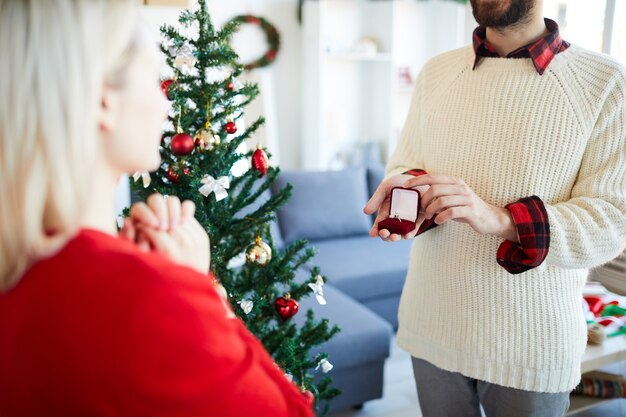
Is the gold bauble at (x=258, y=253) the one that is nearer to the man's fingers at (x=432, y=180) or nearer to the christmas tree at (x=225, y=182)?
the christmas tree at (x=225, y=182)

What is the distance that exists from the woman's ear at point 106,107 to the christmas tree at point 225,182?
65 cm

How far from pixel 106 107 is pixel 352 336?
1.92 metres

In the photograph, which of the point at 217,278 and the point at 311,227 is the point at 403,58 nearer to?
the point at 311,227

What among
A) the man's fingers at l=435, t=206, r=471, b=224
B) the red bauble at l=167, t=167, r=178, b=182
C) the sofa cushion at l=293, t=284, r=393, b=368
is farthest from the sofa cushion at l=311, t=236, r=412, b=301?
the man's fingers at l=435, t=206, r=471, b=224

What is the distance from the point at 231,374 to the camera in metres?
0.62

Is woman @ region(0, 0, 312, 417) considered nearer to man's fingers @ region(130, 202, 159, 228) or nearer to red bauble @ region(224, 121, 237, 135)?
man's fingers @ region(130, 202, 159, 228)

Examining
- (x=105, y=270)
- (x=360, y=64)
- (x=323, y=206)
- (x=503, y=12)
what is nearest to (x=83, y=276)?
(x=105, y=270)

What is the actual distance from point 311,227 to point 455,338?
2.20 metres

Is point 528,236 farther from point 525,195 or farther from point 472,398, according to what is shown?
point 472,398

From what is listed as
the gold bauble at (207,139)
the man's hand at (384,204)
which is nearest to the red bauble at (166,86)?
the gold bauble at (207,139)

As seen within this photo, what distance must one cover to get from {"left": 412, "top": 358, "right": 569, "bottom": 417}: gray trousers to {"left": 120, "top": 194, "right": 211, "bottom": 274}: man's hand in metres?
0.86

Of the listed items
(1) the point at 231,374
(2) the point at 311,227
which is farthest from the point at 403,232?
(2) the point at 311,227

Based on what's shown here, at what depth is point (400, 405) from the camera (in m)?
2.56

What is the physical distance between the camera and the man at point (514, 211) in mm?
1175
